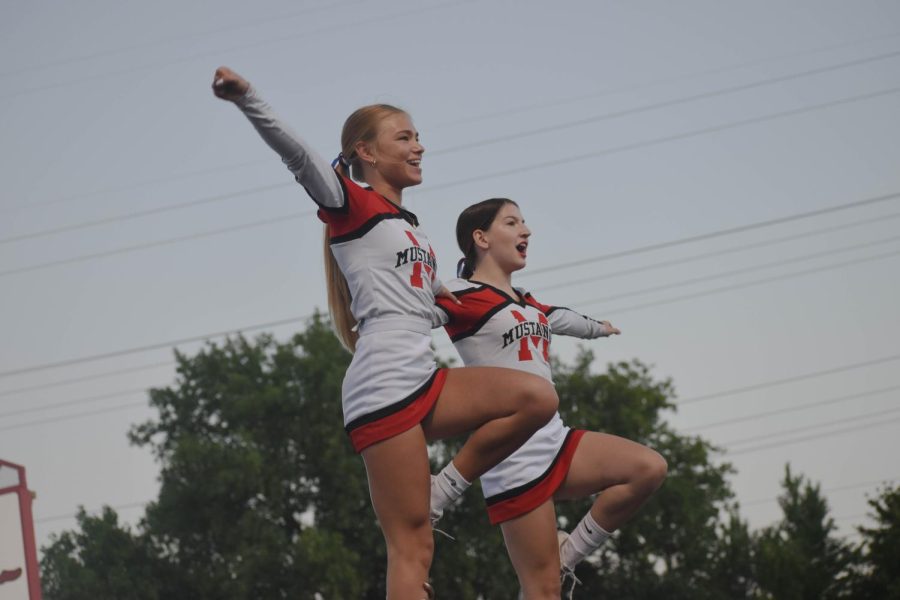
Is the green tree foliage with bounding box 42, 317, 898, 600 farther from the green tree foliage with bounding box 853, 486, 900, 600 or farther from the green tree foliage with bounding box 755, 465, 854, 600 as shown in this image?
the green tree foliage with bounding box 755, 465, 854, 600

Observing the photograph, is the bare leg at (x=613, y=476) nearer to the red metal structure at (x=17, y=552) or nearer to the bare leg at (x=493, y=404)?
the bare leg at (x=493, y=404)

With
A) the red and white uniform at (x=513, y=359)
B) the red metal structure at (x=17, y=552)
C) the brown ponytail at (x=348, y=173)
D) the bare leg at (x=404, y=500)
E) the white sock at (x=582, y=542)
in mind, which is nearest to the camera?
the bare leg at (x=404, y=500)

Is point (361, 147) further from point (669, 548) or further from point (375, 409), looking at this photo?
point (669, 548)

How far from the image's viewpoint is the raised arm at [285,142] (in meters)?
4.57

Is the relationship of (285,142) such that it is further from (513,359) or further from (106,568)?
(106,568)

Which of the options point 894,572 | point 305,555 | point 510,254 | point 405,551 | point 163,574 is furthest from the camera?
point 894,572

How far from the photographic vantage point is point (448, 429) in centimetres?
526

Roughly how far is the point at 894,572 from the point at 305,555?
2280 centimetres

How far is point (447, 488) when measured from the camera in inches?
224

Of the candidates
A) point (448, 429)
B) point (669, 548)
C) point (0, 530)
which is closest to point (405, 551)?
point (448, 429)

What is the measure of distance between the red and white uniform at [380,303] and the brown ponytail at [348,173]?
23 cm

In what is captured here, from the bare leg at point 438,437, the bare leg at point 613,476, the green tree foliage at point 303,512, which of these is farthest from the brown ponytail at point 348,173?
the green tree foliage at point 303,512

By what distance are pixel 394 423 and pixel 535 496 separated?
164 cm

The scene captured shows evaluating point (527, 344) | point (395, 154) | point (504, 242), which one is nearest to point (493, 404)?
point (395, 154)
